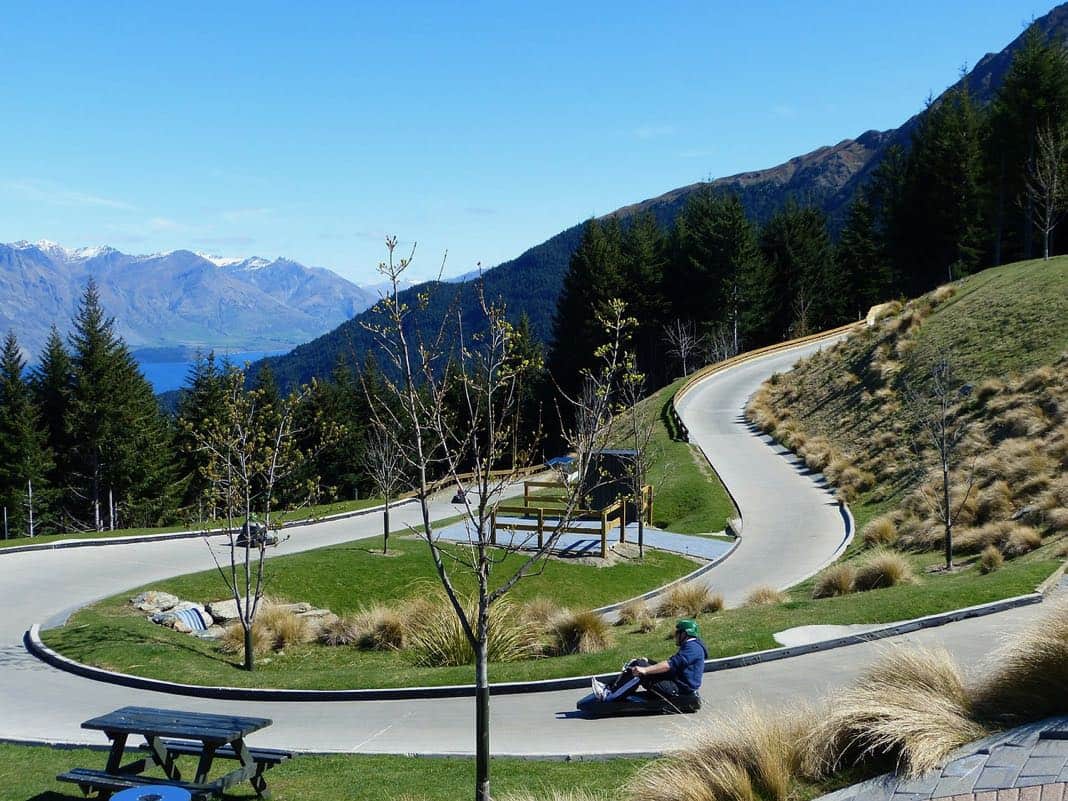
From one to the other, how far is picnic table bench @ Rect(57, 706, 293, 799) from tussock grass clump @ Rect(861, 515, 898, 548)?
671 inches

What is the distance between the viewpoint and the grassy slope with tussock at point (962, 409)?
19547 mm

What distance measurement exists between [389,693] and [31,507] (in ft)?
114

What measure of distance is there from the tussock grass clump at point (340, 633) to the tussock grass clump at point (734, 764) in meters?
10.4

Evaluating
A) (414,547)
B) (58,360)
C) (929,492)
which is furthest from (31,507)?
(929,492)

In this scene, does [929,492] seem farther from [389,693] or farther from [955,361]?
[389,693]

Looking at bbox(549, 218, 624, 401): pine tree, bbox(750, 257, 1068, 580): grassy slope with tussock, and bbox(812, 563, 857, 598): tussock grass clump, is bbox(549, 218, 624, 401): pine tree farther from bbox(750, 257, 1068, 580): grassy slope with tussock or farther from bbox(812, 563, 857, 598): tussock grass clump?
bbox(812, 563, 857, 598): tussock grass clump

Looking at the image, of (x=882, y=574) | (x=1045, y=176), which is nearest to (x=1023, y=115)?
(x=1045, y=176)

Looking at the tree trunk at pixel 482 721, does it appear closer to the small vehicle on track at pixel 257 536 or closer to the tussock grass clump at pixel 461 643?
the tussock grass clump at pixel 461 643

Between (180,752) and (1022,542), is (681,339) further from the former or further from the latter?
(180,752)

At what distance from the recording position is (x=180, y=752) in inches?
326

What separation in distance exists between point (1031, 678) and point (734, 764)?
2177 mm

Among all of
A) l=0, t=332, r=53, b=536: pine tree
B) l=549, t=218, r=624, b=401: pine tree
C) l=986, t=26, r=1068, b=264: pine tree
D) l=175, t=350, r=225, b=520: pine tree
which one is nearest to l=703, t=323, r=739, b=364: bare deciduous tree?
l=549, t=218, r=624, b=401: pine tree

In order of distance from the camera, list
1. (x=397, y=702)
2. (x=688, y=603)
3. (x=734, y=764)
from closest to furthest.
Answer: (x=734, y=764) < (x=397, y=702) < (x=688, y=603)

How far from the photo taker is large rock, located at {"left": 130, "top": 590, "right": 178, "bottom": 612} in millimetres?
18266
